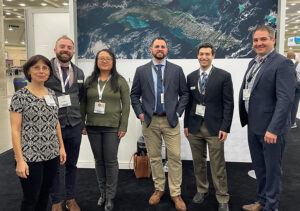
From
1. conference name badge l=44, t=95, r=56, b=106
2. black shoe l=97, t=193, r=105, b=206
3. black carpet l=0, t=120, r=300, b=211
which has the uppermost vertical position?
conference name badge l=44, t=95, r=56, b=106

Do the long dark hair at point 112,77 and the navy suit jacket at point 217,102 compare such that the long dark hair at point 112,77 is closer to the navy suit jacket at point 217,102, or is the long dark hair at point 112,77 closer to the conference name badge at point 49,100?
the conference name badge at point 49,100

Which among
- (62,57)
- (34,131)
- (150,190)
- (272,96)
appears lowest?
(150,190)

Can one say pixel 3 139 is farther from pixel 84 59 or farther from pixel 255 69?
pixel 255 69

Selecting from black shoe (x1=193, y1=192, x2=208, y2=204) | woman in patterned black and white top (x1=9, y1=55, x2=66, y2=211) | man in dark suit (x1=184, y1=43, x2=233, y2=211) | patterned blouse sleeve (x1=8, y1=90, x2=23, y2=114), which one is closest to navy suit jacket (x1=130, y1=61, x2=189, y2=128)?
man in dark suit (x1=184, y1=43, x2=233, y2=211)

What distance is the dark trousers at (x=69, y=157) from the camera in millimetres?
2271

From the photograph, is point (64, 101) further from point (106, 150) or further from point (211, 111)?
point (211, 111)

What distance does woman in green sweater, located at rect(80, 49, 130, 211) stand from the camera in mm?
2367

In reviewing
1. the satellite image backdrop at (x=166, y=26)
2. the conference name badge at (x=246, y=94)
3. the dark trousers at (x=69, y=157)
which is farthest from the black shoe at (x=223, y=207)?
the satellite image backdrop at (x=166, y=26)

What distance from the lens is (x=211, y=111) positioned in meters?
2.39

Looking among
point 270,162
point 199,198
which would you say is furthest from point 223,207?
point 270,162

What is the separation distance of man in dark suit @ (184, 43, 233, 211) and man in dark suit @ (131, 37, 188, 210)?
0.14 metres

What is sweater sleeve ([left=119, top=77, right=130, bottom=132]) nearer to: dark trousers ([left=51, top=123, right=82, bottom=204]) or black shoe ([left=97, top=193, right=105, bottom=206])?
dark trousers ([left=51, top=123, right=82, bottom=204])

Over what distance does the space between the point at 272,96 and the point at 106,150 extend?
1566mm

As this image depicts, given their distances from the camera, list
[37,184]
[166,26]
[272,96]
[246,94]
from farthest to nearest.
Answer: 1. [166,26]
2. [246,94]
3. [272,96]
4. [37,184]
